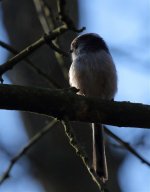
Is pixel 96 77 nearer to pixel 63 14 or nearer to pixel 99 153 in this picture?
pixel 99 153

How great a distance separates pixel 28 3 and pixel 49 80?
163 centimetres

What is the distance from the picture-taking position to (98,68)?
3.17 metres

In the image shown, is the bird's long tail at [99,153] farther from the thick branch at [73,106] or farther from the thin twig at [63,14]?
the thin twig at [63,14]

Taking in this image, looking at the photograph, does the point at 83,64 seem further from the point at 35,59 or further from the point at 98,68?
the point at 35,59

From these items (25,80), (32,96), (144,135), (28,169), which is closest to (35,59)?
(25,80)

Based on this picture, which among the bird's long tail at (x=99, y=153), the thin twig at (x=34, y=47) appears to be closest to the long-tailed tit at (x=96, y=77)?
the bird's long tail at (x=99, y=153)

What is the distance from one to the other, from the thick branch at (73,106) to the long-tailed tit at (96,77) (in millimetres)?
834

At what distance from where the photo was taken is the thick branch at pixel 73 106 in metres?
2.14

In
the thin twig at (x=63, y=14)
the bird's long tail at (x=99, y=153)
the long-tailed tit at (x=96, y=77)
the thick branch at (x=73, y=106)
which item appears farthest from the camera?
the long-tailed tit at (x=96, y=77)

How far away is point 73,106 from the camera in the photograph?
2.20 m

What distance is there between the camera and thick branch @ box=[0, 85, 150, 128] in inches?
84.4

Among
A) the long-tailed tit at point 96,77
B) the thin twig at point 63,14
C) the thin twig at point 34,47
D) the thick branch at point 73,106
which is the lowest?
the thick branch at point 73,106

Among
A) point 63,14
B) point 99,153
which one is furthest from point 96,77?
point 63,14

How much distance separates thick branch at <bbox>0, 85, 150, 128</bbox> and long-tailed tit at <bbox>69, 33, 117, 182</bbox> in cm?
83
